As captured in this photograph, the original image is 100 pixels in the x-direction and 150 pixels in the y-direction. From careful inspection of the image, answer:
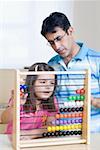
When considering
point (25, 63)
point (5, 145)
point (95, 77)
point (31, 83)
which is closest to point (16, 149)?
point (5, 145)

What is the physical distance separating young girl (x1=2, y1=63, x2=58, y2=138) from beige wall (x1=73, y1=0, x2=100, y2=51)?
19.1 inches

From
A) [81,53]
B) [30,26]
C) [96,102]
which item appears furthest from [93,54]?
[30,26]

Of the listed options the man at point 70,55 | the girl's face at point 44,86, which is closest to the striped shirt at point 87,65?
the man at point 70,55

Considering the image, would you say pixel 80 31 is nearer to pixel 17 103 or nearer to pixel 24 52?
pixel 24 52

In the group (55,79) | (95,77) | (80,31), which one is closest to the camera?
(55,79)

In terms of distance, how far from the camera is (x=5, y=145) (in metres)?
0.88

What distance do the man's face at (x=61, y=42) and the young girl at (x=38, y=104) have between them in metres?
0.28

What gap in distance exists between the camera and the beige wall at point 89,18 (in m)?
1.35

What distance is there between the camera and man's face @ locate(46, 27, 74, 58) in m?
1.17

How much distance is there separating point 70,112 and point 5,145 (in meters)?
0.21

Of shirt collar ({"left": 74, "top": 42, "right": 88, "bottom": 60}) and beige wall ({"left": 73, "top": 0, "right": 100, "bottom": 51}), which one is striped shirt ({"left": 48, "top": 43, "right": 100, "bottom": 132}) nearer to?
shirt collar ({"left": 74, "top": 42, "right": 88, "bottom": 60})

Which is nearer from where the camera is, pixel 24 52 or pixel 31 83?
pixel 31 83

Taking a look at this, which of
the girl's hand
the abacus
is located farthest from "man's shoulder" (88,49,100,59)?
the girl's hand

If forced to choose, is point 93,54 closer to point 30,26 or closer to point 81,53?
point 81,53
